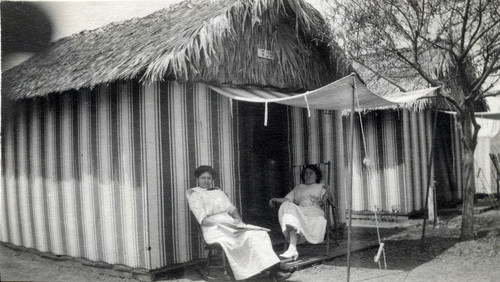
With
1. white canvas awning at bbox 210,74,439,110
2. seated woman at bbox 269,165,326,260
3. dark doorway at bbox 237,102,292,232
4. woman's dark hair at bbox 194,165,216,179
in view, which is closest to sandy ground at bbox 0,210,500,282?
seated woman at bbox 269,165,326,260

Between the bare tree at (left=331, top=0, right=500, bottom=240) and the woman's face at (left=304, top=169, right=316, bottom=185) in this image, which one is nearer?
the bare tree at (left=331, top=0, right=500, bottom=240)

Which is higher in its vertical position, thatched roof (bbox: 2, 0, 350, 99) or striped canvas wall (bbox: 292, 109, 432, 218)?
thatched roof (bbox: 2, 0, 350, 99)

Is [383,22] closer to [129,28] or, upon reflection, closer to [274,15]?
[274,15]

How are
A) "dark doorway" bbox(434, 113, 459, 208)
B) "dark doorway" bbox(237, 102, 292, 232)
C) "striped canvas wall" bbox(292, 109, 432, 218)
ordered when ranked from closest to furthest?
"dark doorway" bbox(237, 102, 292, 232) < "striped canvas wall" bbox(292, 109, 432, 218) < "dark doorway" bbox(434, 113, 459, 208)

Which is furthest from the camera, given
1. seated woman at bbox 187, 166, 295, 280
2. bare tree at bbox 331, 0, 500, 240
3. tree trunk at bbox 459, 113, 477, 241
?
Result: tree trunk at bbox 459, 113, 477, 241

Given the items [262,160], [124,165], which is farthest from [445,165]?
[124,165]

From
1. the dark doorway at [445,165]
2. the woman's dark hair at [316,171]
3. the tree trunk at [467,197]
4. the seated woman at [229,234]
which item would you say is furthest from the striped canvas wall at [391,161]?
the seated woman at [229,234]

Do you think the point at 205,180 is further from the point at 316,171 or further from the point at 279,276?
the point at 316,171

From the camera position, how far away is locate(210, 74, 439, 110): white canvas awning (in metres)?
5.12

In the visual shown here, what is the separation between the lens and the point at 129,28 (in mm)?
7168

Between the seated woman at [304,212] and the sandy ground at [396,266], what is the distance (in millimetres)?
349

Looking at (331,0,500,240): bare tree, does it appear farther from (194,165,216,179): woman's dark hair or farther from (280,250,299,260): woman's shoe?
(194,165,216,179): woman's dark hair

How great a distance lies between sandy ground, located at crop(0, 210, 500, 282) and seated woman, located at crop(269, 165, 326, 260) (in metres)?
0.35

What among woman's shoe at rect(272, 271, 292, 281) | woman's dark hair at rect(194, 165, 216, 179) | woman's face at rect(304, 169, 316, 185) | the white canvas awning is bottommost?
woman's shoe at rect(272, 271, 292, 281)
